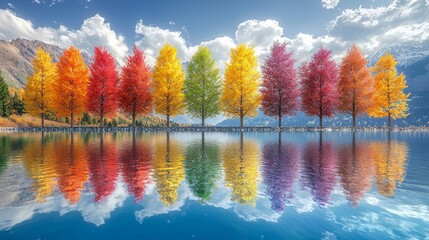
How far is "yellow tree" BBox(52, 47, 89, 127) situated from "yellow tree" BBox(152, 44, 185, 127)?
1092cm

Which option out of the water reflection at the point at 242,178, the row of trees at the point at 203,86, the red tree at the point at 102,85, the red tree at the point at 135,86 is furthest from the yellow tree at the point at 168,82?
the water reflection at the point at 242,178

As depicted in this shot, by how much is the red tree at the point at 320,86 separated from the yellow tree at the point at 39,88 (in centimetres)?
4020

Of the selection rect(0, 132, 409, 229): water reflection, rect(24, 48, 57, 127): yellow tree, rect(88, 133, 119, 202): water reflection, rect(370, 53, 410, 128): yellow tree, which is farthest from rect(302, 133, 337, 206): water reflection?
rect(24, 48, 57, 127): yellow tree

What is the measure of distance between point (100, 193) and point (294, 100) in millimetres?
37495

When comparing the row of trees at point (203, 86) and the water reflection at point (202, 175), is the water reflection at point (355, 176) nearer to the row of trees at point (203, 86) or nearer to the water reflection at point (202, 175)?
the water reflection at point (202, 175)

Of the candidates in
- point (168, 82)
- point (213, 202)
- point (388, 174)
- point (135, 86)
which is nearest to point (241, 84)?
point (168, 82)

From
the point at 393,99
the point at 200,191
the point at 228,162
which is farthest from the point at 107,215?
the point at 393,99

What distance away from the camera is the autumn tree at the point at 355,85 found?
1651 inches

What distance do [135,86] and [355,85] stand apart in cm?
3413

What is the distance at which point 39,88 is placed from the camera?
4353 cm

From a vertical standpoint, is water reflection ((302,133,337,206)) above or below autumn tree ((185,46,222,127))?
below

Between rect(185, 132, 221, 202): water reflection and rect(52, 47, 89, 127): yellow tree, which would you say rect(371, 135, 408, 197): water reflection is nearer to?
rect(185, 132, 221, 202): water reflection

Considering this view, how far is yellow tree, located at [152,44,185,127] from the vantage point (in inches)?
1597

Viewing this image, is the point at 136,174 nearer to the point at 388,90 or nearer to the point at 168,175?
the point at 168,175
